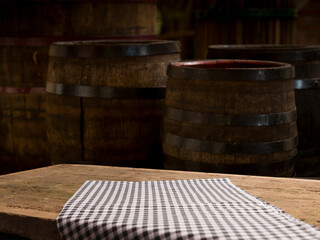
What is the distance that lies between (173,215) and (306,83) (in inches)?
78.2

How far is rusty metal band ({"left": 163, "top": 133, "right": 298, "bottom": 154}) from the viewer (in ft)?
8.32

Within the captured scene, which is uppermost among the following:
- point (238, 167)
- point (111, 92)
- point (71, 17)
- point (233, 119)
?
point (71, 17)

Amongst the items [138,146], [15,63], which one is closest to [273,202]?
[138,146]

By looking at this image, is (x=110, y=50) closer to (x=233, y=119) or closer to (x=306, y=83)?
(x=233, y=119)

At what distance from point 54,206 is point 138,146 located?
4.67 ft

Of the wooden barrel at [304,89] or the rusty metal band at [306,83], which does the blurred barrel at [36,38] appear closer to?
the wooden barrel at [304,89]

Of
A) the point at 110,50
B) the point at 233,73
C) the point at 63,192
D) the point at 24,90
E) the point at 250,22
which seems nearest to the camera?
the point at 63,192

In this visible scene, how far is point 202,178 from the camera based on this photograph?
1923mm

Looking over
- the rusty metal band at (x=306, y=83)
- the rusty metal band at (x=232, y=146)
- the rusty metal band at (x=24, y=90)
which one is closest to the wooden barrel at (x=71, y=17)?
the rusty metal band at (x=24, y=90)

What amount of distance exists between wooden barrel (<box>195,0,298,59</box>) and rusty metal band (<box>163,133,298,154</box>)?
3.06 m

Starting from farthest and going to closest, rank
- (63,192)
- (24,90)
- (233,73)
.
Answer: (24,90) → (233,73) → (63,192)

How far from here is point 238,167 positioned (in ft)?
8.39

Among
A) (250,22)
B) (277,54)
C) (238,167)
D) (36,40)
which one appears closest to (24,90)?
(36,40)

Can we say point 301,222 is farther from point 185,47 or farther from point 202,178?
point 185,47
